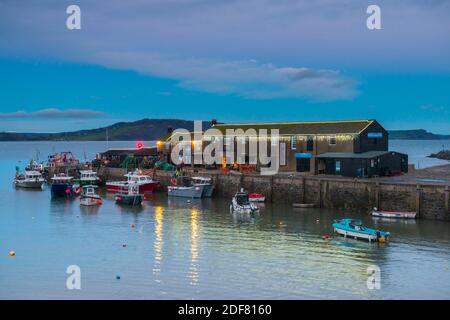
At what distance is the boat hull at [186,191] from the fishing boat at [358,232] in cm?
2513

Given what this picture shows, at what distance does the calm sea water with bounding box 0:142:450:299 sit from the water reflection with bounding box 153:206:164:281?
0.08 metres

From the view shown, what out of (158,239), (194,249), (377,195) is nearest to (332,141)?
(377,195)

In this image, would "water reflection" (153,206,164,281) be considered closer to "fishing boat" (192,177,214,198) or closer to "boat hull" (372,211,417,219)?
"fishing boat" (192,177,214,198)

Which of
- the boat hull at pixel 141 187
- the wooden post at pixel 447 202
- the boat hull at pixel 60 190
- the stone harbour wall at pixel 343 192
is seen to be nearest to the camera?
the wooden post at pixel 447 202

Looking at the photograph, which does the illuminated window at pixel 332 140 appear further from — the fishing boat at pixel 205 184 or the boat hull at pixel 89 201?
the boat hull at pixel 89 201

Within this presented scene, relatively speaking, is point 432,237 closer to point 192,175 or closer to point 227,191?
point 227,191

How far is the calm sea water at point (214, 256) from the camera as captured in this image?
98.1 feet

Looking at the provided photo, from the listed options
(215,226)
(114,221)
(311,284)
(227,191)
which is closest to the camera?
(311,284)

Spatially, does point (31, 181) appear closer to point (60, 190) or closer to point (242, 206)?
point (60, 190)

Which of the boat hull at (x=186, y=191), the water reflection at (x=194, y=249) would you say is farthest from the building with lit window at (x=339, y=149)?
the water reflection at (x=194, y=249)
